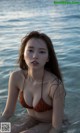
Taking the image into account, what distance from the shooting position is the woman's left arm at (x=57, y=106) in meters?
3.80

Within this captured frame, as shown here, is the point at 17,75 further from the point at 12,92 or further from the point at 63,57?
the point at 63,57

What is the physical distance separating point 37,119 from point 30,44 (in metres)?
1.07

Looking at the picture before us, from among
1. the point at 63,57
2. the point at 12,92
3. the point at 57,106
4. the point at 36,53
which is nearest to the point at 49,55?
the point at 36,53

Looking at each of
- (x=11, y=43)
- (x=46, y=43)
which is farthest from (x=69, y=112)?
(x=11, y=43)

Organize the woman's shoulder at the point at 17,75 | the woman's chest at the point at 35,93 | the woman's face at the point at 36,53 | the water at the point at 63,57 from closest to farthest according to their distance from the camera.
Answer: the woman's face at the point at 36,53
the woman's chest at the point at 35,93
the woman's shoulder at the point at 17,75
the water at the point at 63,57

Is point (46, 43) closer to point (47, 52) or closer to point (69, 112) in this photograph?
point (47, 52)

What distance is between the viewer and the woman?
3.78 m

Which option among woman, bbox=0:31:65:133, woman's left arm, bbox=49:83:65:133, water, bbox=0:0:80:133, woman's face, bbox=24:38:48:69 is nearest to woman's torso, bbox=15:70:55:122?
woman, bbox=0:31:65:133

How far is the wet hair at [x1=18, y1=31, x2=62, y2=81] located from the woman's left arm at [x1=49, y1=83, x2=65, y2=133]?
0.70ft

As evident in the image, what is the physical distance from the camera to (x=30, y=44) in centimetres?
379

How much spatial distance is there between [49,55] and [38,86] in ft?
1.43

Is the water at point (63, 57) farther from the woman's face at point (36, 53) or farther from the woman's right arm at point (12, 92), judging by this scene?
the woman's face at point (36, 53)

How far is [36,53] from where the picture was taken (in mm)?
3730

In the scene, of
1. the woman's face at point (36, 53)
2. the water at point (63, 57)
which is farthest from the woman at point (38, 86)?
the water at point (63, 57)
